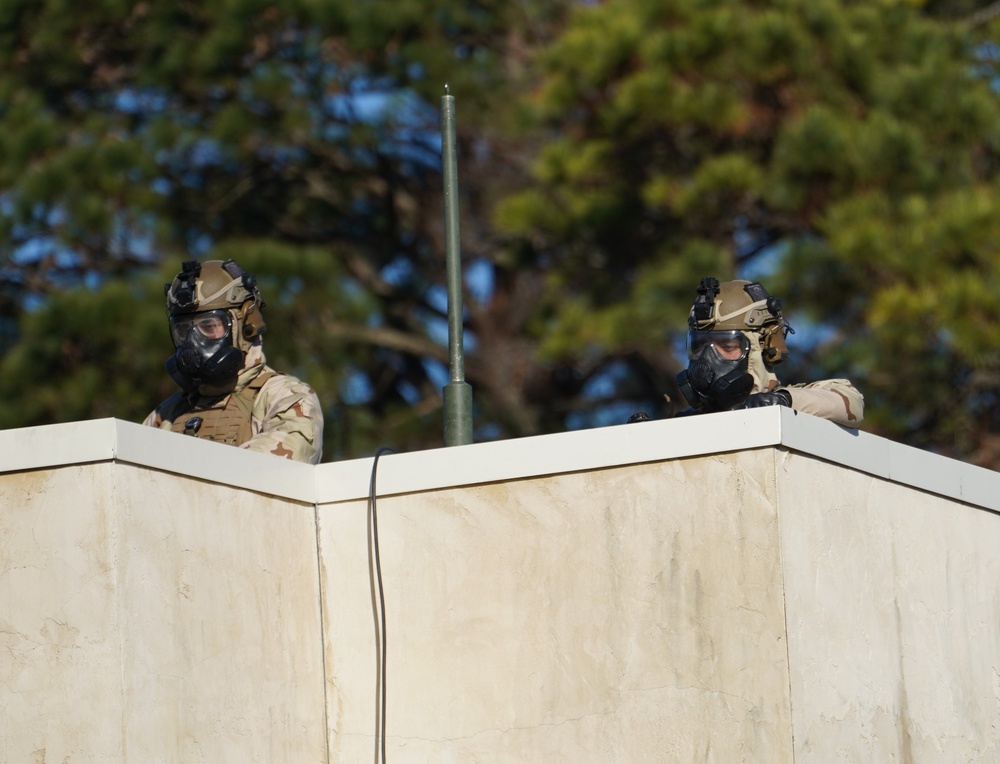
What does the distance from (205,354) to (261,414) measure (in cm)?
28

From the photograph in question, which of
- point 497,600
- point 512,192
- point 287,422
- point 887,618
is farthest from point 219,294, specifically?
point 512,192

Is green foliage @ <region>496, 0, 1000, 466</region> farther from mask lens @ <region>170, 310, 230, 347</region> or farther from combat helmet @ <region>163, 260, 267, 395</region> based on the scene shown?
mask lens @ <region>170, 310, 230, 347</region>

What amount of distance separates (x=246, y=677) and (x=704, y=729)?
1.19 m

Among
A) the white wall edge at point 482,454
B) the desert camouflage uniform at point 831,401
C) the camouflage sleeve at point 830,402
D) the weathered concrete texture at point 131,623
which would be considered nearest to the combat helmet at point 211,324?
the white wall edge at point 482,454

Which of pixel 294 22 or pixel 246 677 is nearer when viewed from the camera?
pixel 246 677

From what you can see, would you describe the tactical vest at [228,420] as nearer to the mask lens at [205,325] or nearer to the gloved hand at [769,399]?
the mask lens at [205,325]

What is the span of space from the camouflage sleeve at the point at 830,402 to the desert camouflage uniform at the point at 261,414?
5.03ft

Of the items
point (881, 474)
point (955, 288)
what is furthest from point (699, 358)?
point (955, 288)

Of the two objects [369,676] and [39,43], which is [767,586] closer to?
[369,676]

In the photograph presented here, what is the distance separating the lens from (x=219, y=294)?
6656 mm

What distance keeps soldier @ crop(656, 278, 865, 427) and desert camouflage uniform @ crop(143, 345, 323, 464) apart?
3.95ft

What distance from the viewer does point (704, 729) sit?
4.95 metres

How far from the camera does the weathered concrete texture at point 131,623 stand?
4680 millimetres

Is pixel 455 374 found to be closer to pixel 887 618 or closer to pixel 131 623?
pixel 887 618
